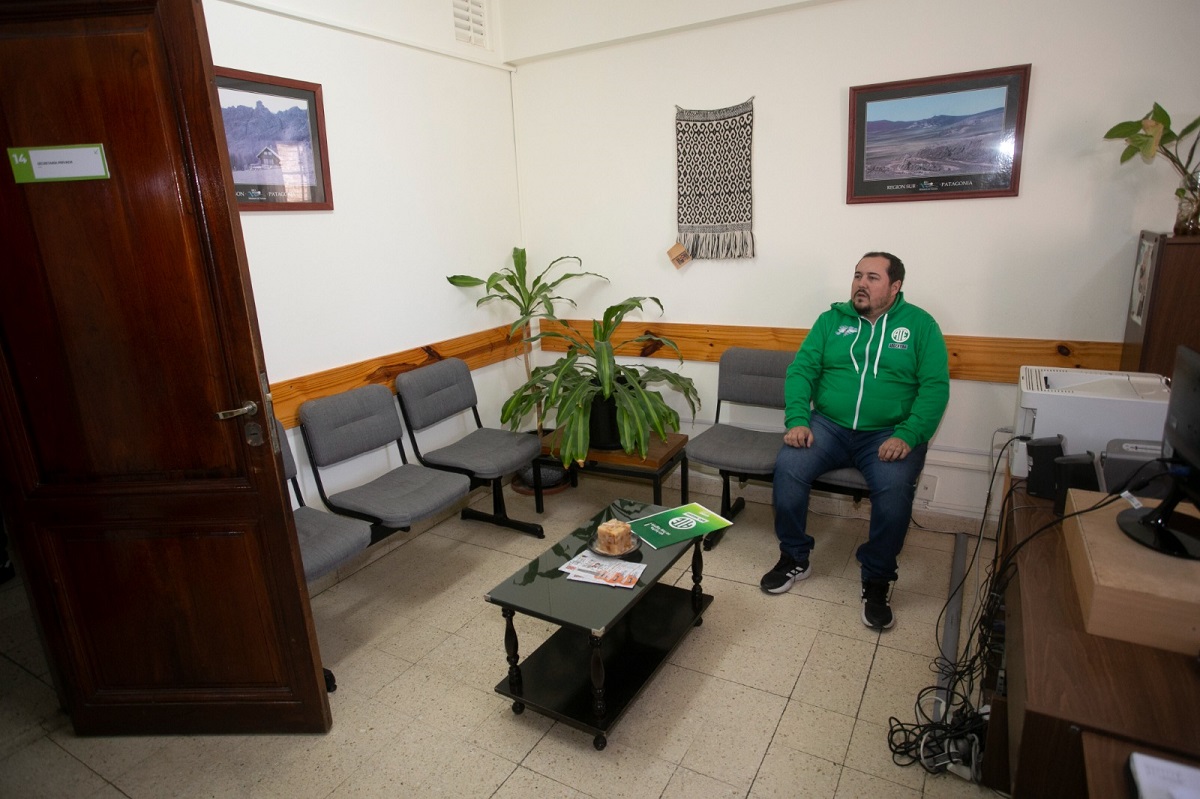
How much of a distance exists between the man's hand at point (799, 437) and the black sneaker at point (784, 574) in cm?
47

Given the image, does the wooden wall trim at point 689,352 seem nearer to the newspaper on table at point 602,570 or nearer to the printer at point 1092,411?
the printer at point 1092,411

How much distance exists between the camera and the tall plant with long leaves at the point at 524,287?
373cm

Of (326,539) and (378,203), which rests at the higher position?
(378,203)

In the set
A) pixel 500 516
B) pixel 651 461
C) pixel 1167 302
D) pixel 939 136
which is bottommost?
pixel 500 516

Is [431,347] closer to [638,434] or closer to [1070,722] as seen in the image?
[638,434]

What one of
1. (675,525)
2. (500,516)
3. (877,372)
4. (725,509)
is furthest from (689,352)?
(675,525)

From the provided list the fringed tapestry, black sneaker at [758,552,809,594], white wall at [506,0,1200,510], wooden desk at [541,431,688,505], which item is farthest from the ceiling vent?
black sneaker at [758,552,809,594]

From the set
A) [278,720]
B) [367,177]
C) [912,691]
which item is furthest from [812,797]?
[367,177]

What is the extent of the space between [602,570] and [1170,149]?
265 centimetres

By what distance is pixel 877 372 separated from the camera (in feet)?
9.44

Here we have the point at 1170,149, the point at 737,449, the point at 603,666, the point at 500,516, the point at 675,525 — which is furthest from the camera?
the point at 500,516

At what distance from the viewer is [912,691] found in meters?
2.22

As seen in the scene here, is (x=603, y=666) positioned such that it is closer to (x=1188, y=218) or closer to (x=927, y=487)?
(x=927, y=487)

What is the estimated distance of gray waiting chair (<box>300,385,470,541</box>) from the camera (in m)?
2.73
